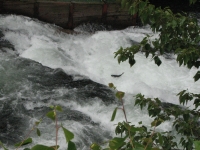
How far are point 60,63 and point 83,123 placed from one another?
2664 mm

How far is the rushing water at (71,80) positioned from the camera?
6.24 metres

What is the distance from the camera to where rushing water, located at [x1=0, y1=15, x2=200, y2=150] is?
6239 millimetres

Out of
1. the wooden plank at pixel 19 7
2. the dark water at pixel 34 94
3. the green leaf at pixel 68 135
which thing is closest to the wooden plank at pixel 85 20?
the wooden plank at pixel 19 7

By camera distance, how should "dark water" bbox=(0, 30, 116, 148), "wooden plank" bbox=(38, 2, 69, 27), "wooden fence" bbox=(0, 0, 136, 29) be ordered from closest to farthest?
"dark water" bbox=(0, 30, 116, 148) → "wooden fence" bbox=(0, 0, 136, 29) → "wooden plank" bbox=(38, 2, 69, 27)

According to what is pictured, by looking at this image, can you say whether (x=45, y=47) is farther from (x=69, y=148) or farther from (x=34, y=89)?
(x=69, y=148)

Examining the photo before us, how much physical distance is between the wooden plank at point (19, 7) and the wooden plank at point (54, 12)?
0.90 ft

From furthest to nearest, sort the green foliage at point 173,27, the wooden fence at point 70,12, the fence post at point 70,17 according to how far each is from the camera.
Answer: the fence post at point 70,17
the wooden fence at point 70,12
the green foliage at point 173,27

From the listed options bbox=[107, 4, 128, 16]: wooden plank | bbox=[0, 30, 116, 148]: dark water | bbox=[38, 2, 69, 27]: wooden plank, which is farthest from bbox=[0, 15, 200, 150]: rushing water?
bbox=[107, 4, 128, 16]: wooden plank

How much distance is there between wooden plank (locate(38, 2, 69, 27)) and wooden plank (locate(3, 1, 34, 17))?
276 mm

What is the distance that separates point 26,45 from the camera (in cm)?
919

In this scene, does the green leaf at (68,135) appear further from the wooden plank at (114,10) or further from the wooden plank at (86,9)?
the wooden plank at (114,10)

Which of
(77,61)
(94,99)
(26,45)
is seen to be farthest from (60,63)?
(94,99)

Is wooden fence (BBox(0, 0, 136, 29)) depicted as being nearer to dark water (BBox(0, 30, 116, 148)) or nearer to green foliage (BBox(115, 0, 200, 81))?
dark water (BBox(0, 30, 116, 148))

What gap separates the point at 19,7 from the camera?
10102 millimetres
